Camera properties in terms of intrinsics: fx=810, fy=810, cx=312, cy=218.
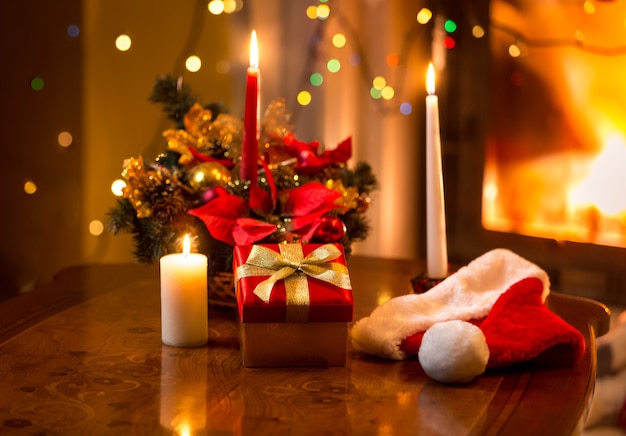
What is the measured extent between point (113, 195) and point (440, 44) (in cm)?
96

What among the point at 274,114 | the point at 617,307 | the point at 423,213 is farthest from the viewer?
the point at 423,213

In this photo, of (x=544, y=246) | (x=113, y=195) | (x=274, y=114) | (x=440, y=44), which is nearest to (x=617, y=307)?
(x=544, y=246)

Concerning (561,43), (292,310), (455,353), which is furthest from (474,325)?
(561,43)

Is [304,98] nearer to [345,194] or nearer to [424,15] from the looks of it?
[424,15]

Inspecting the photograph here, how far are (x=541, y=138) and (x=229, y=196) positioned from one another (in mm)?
1248

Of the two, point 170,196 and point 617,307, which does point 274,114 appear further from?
point 617,307

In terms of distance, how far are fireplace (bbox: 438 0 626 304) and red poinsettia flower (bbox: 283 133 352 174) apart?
38.7 inches

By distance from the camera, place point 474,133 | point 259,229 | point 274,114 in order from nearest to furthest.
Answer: point 259,229 → point 274,114 → point 474,133

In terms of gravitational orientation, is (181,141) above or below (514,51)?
below

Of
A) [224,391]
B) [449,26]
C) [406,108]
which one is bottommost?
[224,391]

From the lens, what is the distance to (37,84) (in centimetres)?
182

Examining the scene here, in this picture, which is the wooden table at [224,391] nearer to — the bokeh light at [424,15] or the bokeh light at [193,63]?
the bokeh light at [193,63]

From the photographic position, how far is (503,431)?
668mm

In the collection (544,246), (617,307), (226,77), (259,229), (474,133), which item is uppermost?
(226,77)
